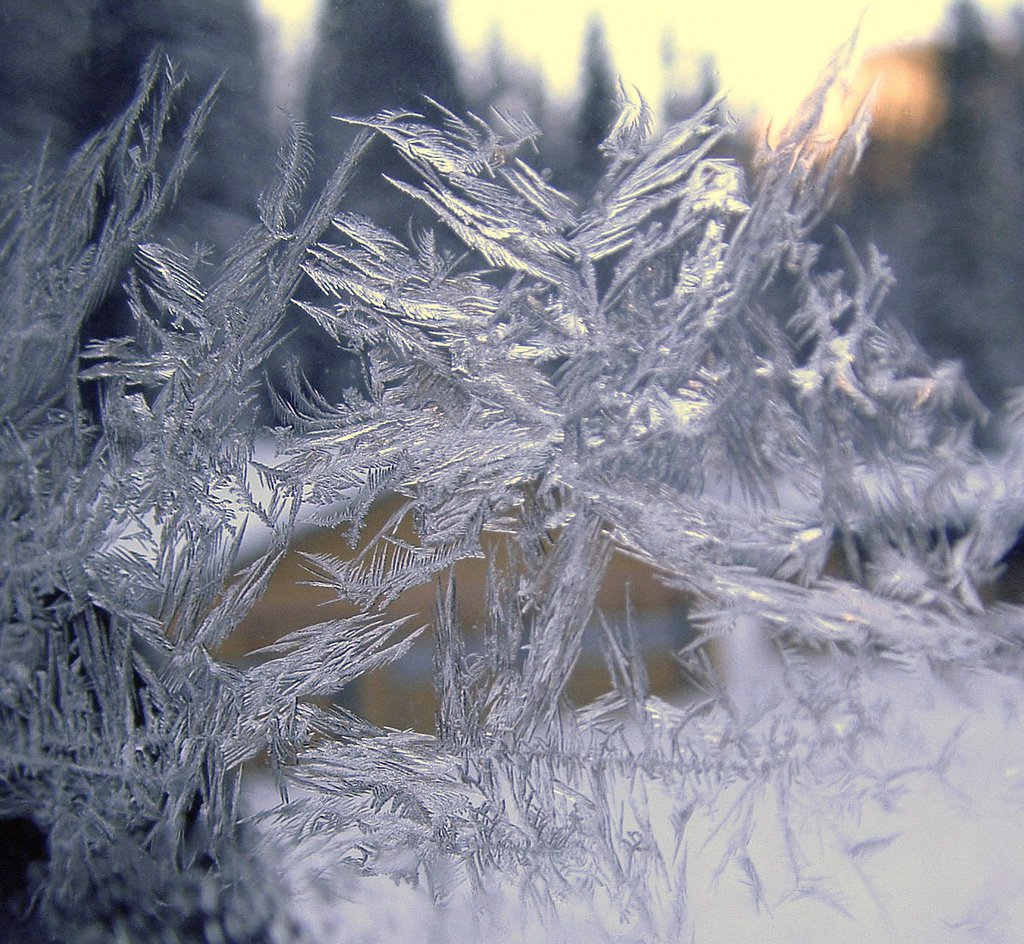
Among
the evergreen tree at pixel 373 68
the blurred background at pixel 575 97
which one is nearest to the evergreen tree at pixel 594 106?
the blurred background at pixel 575 97

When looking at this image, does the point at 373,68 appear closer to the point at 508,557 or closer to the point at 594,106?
the point at 594,106

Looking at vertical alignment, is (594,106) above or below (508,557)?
above

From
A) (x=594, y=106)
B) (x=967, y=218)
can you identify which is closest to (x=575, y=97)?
(x=594, y=106)

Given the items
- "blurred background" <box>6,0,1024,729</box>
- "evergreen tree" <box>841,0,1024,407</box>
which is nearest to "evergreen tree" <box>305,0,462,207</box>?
"blurred background" <box>6,0,1024,729</box>

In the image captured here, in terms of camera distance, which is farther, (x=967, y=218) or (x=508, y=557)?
(x=508, y=557)

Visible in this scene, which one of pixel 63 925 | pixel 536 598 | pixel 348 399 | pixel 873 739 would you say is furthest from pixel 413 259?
pixel 63 925

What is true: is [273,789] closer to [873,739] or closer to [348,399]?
[348,399]

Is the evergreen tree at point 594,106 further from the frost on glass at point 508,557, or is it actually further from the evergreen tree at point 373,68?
the evergreen tree at point 373,68
